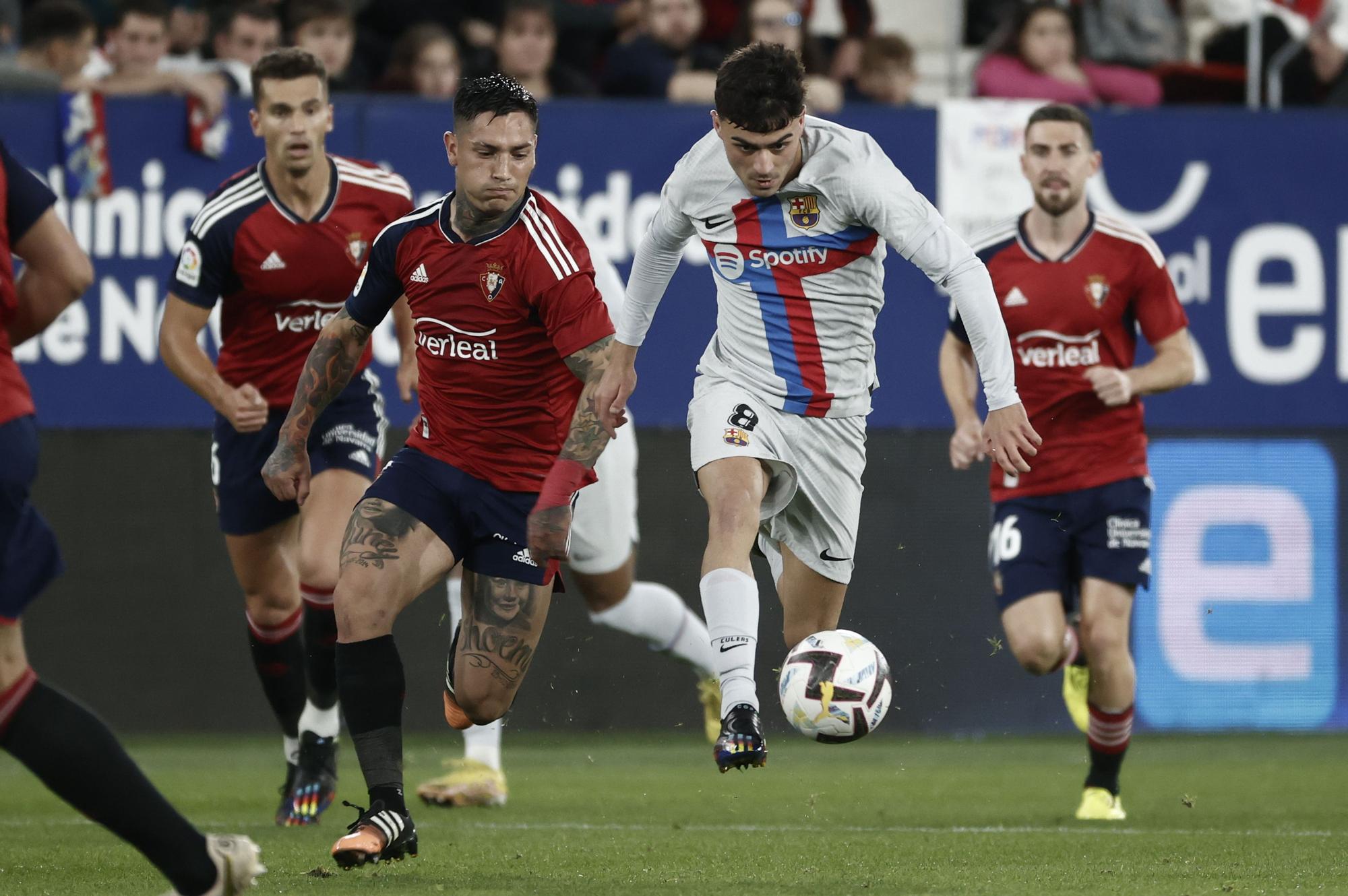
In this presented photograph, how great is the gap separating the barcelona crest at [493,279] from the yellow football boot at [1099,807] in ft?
9.87

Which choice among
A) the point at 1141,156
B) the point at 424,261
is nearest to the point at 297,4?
the point at 1141,156

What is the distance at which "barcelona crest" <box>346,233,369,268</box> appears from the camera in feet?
23.5

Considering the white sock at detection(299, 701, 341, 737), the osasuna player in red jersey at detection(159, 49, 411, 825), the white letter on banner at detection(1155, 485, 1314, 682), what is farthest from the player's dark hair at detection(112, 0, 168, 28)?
the white letter on banner at detection(1155, 485, 1314, 682)

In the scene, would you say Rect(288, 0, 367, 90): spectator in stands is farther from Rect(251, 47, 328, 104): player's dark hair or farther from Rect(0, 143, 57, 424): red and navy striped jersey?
Rect(0, 143, 57, 424): red and navy striped jersey

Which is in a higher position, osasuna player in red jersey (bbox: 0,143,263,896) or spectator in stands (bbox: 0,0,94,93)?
spectator in stands (bbox: 0,0,94,93)

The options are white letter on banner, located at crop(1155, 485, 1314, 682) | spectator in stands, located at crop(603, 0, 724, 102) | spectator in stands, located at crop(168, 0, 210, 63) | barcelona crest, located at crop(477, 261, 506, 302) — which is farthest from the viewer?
spectator in stands, located at crop(168, 0, 210, 63)

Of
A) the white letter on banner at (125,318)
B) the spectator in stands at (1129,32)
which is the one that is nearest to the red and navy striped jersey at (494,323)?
the white letter on banner at (125,318)

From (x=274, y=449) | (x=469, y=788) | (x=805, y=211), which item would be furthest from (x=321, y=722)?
(x=805, y=211)

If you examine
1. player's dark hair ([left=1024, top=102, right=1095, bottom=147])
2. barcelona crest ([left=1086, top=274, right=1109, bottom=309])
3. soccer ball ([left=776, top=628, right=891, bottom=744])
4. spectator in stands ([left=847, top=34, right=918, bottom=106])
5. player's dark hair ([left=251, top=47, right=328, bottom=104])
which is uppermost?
spectator in stands ([left=847, top=34, right=918, bottom=106])

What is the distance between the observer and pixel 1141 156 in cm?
1037

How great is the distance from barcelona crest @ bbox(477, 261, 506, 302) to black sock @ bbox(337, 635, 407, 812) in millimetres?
1062

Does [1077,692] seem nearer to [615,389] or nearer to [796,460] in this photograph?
[796,460]

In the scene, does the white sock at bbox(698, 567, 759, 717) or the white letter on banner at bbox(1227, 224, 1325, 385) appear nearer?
the white sock at bbox(698, 567, 759, 717)

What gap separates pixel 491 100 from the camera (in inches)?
226
